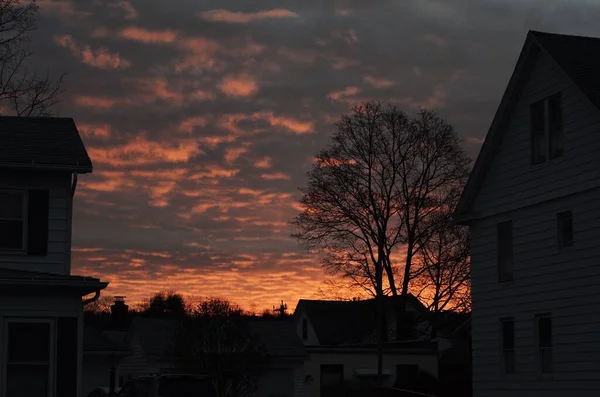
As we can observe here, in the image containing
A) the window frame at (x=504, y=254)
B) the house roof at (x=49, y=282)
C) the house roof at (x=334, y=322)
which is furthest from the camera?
the house roof at (x=334, y=322)

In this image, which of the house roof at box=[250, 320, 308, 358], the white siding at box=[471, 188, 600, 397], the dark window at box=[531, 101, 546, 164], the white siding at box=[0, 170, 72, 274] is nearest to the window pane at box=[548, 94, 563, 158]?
the dark window at box=[531, 101, 546, 164]

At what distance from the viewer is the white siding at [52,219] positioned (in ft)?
77.6

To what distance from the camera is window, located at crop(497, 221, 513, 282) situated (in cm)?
2841

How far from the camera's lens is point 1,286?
22156 mm

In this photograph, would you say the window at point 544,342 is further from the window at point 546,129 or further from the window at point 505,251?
the window at point 546,129

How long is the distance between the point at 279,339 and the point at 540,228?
34350 mm

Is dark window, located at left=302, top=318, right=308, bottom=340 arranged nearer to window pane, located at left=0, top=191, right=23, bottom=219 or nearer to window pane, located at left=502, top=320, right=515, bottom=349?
window pane, located at left=502, top=320, right=515, bottom=349

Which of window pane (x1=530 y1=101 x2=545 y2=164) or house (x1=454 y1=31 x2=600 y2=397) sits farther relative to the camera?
window pane (x1=530 y1=101 x2=545 y2=164)

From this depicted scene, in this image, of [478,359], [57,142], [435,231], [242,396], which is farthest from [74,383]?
[435,231]

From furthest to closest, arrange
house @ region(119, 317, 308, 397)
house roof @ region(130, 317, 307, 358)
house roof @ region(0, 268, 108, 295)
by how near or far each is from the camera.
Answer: house roof @ region(130, 317, 307, 358), house @ region(119, 317, 308, 397), house roof @ region(0, 268, 108, 295)

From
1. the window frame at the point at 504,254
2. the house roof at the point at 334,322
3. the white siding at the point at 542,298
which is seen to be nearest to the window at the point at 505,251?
the window frame at the point at 504,254

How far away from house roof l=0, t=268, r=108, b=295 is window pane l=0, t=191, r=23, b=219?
69.7 inches

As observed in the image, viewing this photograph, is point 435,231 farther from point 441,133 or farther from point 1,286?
point 1,286

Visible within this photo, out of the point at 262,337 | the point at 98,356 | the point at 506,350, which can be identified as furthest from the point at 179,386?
Answer: the point at 262,337
